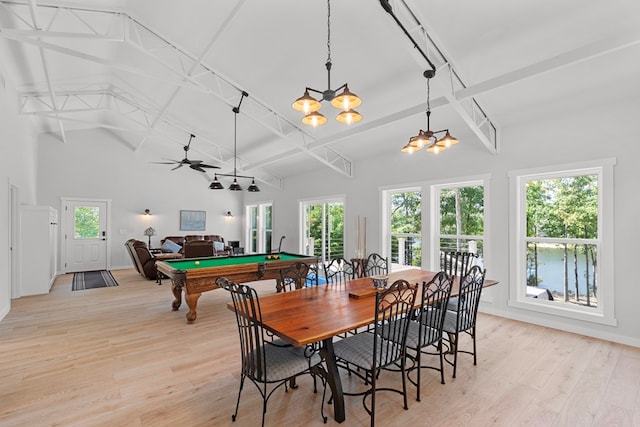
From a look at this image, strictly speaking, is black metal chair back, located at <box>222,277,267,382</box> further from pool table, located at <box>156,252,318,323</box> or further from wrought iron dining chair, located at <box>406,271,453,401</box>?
pool table, located at <box>156,252,318,323</box>

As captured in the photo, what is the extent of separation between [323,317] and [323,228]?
236 inches

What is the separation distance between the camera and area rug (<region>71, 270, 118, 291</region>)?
22.0 feet

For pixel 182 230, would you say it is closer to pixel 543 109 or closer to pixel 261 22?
pixel 261 22

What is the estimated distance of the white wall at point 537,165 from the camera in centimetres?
359

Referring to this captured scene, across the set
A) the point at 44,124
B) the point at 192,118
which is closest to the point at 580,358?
the point at 192,118

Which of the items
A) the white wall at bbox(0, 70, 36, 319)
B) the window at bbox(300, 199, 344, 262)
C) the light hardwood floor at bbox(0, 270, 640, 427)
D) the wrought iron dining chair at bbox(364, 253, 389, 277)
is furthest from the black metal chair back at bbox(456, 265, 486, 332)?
the white wall at bbox(0, 70, 36, 319)

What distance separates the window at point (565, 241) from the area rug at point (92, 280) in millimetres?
8152

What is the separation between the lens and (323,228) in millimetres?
8219

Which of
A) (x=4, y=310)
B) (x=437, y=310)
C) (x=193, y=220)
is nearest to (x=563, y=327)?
(x=437, y=310)

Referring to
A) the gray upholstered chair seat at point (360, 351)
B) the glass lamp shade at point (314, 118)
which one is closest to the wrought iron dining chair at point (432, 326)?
the gray upholstered chair seat at point (360, 351)

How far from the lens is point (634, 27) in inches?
106

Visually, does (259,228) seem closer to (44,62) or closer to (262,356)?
(44,62)

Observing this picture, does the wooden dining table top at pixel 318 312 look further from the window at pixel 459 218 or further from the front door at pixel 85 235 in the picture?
the front door at pixel 85 235

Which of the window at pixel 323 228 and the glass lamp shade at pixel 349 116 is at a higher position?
the glass lamp shade at pixel 349 116
